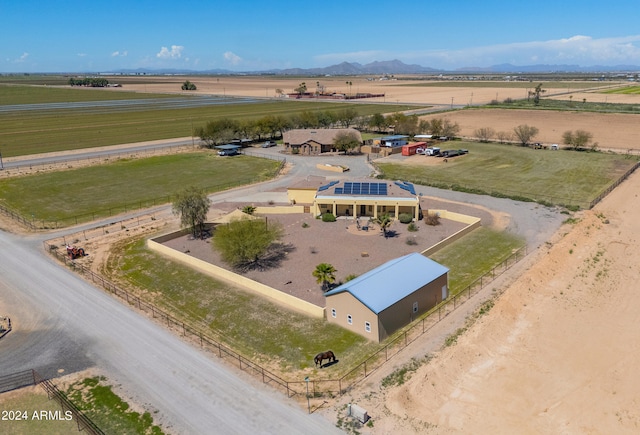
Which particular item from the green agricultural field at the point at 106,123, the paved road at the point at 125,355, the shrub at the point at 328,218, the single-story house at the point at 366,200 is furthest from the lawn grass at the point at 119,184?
the green agricultural field at the point at 106,123

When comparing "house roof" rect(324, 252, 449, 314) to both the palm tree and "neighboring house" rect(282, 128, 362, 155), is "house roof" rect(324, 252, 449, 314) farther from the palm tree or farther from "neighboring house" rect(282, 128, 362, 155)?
"neighboring house" rect(282, 128, 362, 155)

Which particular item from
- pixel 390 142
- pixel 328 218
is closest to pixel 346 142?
pixel 390 142

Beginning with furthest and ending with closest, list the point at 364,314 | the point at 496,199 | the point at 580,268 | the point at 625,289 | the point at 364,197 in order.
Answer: the point at 496,199 < the point at 364,197 < the point at 580,268 < the point at 625,289 < the point at 364,314

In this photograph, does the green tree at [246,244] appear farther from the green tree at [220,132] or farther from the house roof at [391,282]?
the green tree at [220,132]

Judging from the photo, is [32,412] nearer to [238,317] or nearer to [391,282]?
[238,317]

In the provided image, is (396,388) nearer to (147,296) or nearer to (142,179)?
(147,296)

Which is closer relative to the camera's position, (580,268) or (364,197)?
(580,268)

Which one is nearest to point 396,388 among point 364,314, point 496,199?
point 364,314
